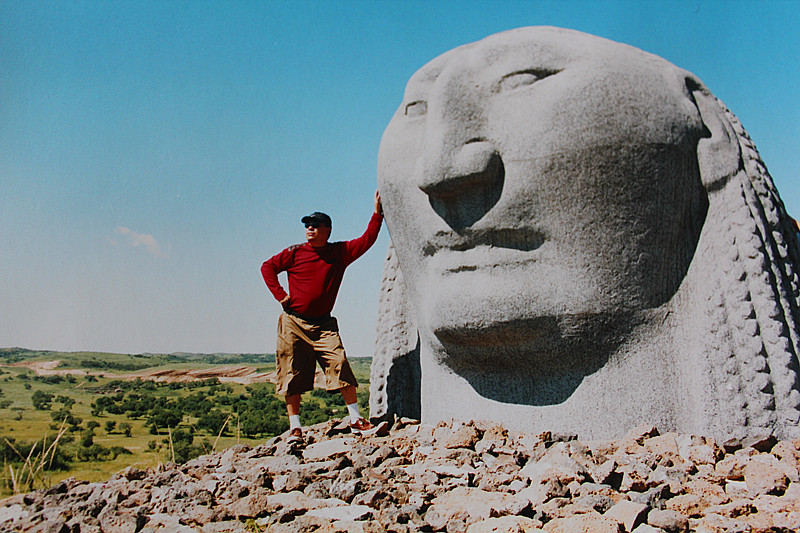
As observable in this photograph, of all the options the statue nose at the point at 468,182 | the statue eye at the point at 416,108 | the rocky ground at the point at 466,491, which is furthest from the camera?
the statue eye at the point at 416,108

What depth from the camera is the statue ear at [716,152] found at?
364 cm

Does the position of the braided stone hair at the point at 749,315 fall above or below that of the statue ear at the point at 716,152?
below

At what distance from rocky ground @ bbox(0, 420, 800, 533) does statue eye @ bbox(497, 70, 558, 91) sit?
1.84 m

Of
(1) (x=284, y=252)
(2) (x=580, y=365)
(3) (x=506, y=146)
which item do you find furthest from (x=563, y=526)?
(1) (x=284, y=252)

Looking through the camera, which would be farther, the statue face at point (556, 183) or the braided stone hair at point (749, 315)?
the statue face at point (556, 183)

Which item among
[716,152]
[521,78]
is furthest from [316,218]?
[716,152]

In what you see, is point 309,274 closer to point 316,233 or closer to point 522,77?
point 316,233

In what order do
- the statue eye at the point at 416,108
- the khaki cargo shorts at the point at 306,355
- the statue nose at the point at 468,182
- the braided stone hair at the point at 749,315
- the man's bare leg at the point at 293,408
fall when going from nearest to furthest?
the braided stone hair at the point at 749,315 < the statue nose at the point at 468,182 < the statue eye at the point at 416,108 < the khaki cargo shorts at the point at 306,355 < the man's bare leg at the point at 293,408

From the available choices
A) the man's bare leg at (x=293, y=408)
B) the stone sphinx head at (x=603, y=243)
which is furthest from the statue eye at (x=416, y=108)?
the man's bare leg at (x=293, y=408)

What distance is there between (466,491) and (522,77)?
211 centimetres

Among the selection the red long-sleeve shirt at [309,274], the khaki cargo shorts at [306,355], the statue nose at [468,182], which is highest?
the statue nose at [468,182]

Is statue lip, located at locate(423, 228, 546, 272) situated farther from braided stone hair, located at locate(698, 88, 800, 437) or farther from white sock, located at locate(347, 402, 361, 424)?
white sock, located at locate(347, 402, 361, 424)

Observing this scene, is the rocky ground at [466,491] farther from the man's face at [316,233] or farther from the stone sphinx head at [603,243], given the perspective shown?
the man's face at [316,233]

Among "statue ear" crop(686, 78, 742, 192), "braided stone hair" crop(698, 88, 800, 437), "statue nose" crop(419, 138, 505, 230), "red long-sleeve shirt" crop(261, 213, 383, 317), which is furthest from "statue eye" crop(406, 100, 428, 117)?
"braided stone hair" crop(698, 88, 800, 437)
